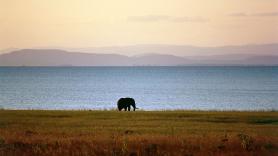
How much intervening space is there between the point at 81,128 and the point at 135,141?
6.83 meters

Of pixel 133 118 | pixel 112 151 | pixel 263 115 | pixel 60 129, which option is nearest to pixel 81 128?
pixel 60 129

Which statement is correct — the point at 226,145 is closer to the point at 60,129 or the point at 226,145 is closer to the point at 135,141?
the point at 135,141

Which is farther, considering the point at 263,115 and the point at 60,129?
the point at 263,115

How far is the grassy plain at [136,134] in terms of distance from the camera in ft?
57.1

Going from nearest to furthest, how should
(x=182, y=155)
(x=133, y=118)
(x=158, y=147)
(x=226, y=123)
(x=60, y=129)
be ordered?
(x=182, y=155), (x=158, y=147), (x=60, y=129), (x=226, y=123), (x=133, y=118)

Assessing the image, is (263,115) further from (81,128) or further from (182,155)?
(182,155)

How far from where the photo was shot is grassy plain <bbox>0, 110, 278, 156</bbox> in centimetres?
1741

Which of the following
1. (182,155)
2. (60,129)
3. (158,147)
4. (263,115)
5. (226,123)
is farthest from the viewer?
(263,115)

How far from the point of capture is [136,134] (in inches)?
867

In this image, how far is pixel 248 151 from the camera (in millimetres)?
17422

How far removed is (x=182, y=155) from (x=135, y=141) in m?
2.69

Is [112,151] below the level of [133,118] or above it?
below

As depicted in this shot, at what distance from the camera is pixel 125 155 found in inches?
653

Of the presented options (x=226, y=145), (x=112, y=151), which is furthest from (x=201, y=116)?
(x=112, y=151)
